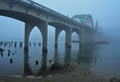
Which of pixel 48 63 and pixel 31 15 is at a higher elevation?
pixel 31 15

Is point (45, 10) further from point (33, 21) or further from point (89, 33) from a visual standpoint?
point (89, 33)

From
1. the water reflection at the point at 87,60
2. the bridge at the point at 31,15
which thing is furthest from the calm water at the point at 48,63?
the bridge at the point at 31,15

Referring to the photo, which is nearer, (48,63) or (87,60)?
(48,63)

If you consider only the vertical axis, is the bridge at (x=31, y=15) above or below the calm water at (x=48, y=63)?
above

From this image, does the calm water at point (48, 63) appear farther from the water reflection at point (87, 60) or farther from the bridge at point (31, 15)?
the bridge at point (31, 15)

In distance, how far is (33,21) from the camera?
6406 centimetres

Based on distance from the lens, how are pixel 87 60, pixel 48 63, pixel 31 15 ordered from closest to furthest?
pixel 48 63
pixel 87 60
pixel 31 15

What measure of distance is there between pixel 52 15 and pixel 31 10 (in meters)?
14.4

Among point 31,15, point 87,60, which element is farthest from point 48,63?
point 31,15

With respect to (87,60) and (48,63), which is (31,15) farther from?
(87,60)

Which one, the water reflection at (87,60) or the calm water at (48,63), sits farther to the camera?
the water reflection at (87,60)

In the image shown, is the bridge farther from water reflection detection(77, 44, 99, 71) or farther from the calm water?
water reflection detection(77, 44, 99, 71)

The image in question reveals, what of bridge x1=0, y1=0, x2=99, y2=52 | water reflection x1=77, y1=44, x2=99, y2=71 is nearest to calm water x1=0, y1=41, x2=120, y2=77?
water reflection x1=77, y1=44, x2=99, y2=71

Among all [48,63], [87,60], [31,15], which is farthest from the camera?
[31,15]
